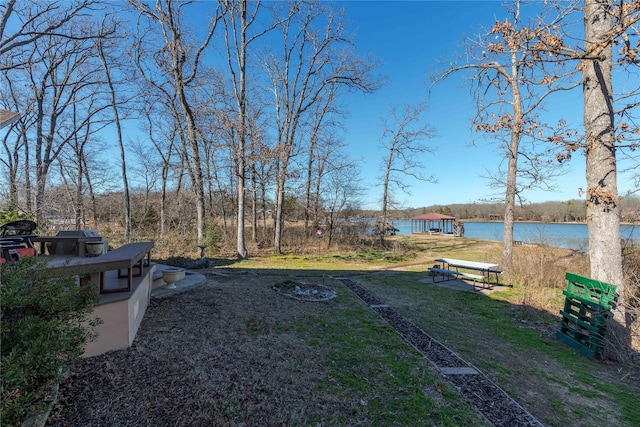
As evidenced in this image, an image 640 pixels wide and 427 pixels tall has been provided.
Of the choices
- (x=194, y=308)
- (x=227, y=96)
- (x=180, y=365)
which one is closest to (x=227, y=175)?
(x=227, y=96)

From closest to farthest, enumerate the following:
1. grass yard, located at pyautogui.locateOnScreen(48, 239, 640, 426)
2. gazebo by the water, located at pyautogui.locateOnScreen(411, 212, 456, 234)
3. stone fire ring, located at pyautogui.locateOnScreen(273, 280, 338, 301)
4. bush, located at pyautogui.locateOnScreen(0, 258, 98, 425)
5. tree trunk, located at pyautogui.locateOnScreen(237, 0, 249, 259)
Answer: bush, located at pyautogui.locateOnScreen(0, 258, 98, 425) < grass yard, located at pyautogui.locateOnScreen(48, 239, 640, 426) < stone fire ring, located at pyautogui.locateOnScreen(273, 280, 338, 301) < tree trunk, located at pyautogui.locateOnScreen(237, 0, 249, 259) < gazebo by the water, located at pyautogui.locateOnScreen(411, 212, 456, 234)

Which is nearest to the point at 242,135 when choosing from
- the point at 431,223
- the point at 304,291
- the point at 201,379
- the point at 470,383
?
the point at 304,291

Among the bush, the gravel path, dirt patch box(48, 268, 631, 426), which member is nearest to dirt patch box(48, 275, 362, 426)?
dirt patch box(48, 268, 631, 426)

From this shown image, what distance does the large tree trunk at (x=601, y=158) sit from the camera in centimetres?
414

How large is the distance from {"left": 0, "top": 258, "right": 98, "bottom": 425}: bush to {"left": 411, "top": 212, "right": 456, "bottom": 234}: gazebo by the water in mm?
29940

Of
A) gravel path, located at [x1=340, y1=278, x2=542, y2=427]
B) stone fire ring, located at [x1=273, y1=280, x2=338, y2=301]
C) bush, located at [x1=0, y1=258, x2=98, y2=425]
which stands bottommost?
gravel path, located at [x1=340, y1=278, x2=542, y2=427]

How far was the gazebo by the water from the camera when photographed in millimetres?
28750

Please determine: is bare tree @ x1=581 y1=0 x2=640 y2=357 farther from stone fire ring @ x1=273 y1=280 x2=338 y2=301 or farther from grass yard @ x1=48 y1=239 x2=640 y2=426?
stone fire ring @ x1=273 y1=280 x2=338 y2=301

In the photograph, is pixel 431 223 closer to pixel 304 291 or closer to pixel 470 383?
pixel 304 291

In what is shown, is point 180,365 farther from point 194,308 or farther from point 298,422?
point 194,308

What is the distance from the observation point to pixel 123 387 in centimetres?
238

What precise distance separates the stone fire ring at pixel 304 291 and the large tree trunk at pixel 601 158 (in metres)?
4.59

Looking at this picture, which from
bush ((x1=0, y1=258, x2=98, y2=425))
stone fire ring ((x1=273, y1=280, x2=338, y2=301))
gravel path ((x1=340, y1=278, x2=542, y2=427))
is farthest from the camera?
stone fire ring ((x1=273, y1=280, x2=338, y2=301))

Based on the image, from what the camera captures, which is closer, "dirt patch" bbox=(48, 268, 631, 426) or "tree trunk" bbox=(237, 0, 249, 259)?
"dirt patch" bbox=(48, 268, 631, 426)
